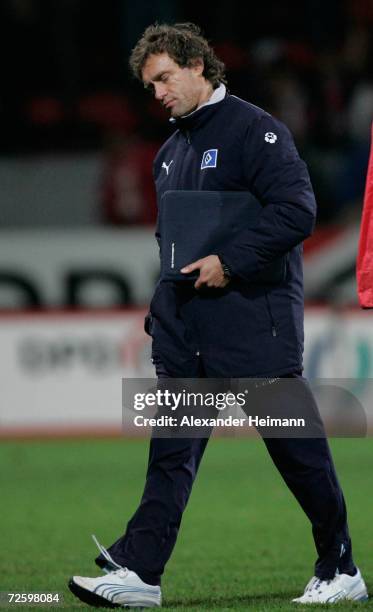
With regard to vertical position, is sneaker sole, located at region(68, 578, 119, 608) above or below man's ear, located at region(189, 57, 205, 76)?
below

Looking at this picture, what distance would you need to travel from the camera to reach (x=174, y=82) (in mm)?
5477

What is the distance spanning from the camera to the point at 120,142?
14633 millimetres

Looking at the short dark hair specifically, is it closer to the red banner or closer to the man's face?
the man's face

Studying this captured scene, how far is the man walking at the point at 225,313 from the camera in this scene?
5289 mm

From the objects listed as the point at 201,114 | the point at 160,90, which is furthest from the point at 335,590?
the point at 160,90

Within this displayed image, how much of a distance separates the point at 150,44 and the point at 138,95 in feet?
33.8

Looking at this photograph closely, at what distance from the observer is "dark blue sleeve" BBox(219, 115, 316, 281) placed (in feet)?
17.3

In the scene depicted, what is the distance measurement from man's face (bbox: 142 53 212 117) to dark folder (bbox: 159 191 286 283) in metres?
0.37

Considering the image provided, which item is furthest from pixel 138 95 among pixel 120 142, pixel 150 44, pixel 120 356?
pixel 150 44

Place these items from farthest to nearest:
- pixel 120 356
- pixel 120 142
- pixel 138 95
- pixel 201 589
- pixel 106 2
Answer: pixel 106 2 < pixel 138 95 < pixel 120 142 < pixel 120 356 < pixel 201 589

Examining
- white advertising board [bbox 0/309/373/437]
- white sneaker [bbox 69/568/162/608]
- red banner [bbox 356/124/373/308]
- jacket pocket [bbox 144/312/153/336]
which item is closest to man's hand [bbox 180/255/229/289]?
jacket pocket [bbox 144/312/153/336]

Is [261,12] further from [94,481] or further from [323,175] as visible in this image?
[94,481]

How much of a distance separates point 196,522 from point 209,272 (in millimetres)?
3188

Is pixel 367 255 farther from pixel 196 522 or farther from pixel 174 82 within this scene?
pixel 196 522
